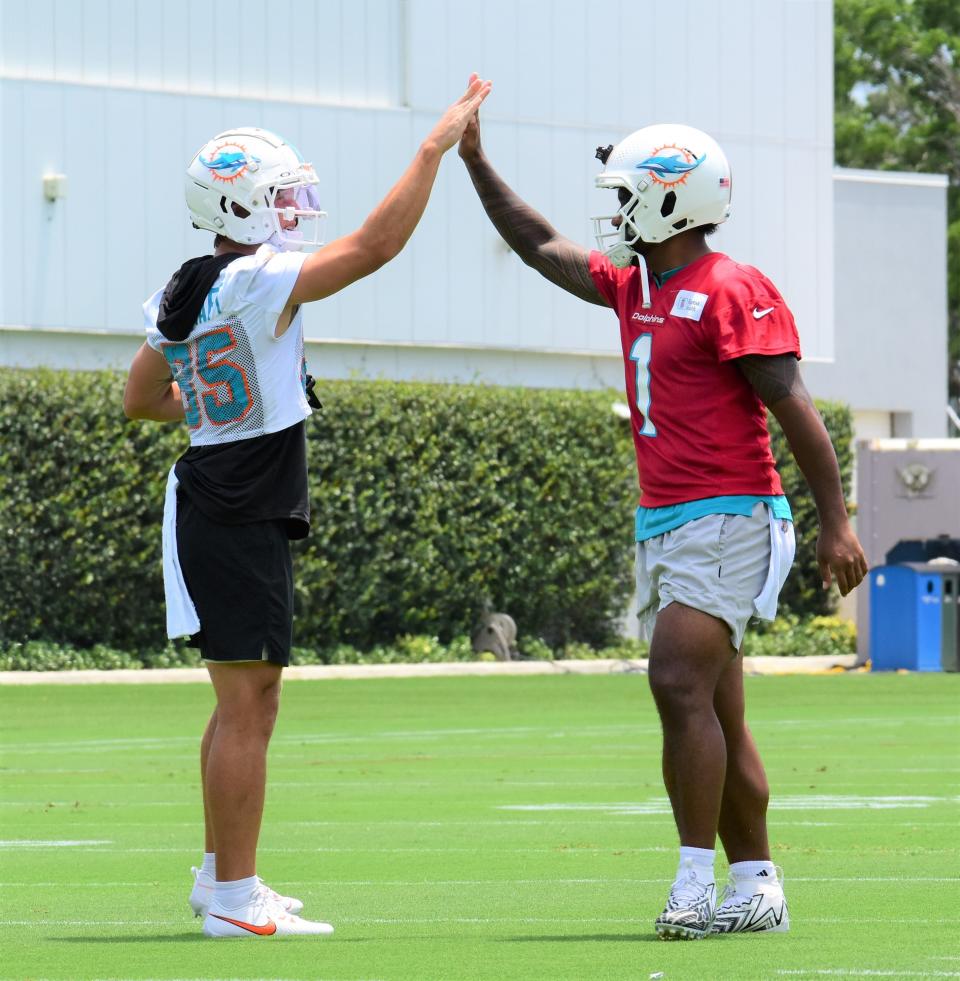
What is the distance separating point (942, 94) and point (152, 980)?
171ft

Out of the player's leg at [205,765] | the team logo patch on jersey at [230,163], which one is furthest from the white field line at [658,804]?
the team logo patch on jersey at [230,163]

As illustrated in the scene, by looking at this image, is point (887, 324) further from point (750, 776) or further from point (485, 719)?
point (750, 776)

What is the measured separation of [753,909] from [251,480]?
202 centimetres

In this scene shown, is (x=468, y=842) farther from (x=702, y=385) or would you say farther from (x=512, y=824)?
(x=702, y=385)

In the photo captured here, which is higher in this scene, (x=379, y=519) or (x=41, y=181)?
(x=41, y=181)

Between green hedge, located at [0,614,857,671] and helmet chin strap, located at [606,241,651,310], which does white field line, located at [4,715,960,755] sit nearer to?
green hedge, located at [0,614,857,671]

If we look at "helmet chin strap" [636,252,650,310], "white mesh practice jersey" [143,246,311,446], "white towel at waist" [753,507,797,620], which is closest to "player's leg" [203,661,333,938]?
"white mesh practice jersey" [143,246,311,446]

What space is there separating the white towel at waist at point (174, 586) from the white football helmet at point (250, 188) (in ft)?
2.67

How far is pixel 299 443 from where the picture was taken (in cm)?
686

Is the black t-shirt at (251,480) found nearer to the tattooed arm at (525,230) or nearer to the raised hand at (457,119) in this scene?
the raised hand at (457,119)

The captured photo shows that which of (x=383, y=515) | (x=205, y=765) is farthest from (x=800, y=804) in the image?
(x=383, y=515)

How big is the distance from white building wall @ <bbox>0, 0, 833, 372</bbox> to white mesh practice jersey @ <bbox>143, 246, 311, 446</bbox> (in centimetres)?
1939

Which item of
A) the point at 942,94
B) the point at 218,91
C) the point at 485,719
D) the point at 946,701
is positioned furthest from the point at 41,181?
the point at 942,94

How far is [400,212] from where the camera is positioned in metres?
6.59
